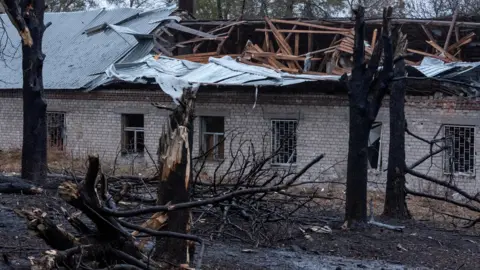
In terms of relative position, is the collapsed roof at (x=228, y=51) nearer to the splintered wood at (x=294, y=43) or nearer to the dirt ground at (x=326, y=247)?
the splintered wood at (x=294, y=43)

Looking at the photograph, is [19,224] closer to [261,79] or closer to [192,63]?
[261,79]

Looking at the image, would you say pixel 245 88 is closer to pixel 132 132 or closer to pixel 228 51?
pixel 228 51

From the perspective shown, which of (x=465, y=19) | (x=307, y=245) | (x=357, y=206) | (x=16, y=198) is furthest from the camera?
(x=465, y=19)

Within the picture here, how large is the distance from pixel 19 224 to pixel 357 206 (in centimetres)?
458

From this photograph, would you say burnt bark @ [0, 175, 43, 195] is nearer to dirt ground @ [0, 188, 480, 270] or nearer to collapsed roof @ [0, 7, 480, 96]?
dirt ground @ [0, 188, 480, 270]

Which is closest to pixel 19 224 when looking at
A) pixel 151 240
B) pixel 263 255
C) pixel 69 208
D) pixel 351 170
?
pixel 69 208

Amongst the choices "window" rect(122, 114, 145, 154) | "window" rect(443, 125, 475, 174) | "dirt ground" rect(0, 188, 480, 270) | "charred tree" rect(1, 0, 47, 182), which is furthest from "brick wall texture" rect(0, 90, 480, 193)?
"dirt ground" rect(0, 188, 480, 270)

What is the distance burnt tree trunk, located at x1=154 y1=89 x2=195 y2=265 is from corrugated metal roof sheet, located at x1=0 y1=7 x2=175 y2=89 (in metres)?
16.2

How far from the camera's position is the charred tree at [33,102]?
1231 cm

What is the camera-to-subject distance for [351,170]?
9.69 metres

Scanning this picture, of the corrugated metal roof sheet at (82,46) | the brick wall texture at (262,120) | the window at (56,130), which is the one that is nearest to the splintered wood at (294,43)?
the brick wall texture at (262,120)

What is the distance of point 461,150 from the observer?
59.1 feet

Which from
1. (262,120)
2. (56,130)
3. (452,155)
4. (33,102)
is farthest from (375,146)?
(56,130)

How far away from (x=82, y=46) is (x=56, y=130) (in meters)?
3.17
